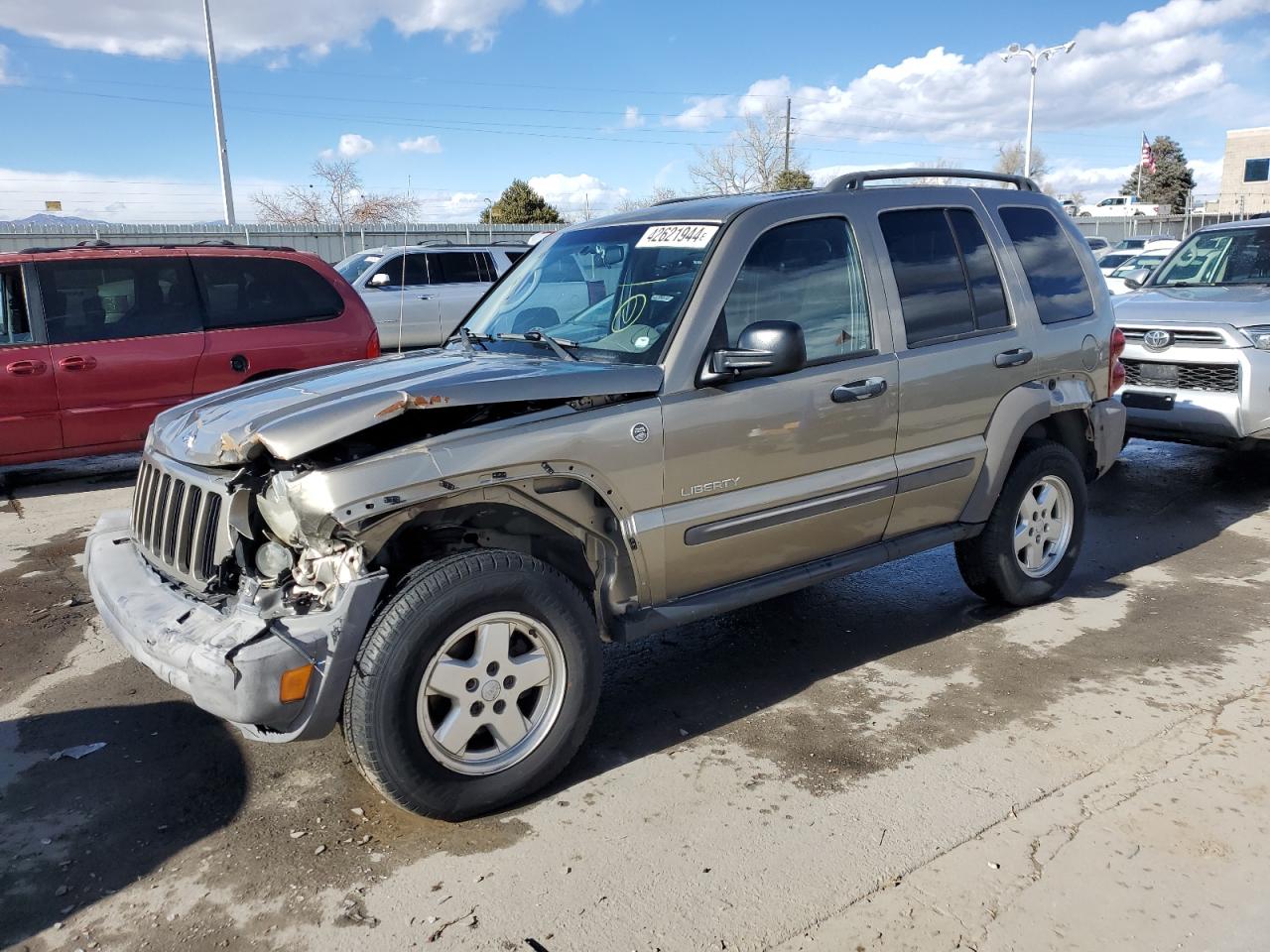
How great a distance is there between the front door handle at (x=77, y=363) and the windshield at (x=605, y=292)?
14.0ft

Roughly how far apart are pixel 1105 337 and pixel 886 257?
1720 mm

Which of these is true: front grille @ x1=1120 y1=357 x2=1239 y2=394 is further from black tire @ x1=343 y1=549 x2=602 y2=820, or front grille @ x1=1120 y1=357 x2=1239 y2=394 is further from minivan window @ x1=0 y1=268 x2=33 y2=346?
minivan window @ x1=0 y1=268 x2=33 y2=346

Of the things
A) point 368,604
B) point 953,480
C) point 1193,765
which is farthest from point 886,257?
point 368,604

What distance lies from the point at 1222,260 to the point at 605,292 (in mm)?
6755

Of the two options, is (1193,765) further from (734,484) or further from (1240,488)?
(1240,488)

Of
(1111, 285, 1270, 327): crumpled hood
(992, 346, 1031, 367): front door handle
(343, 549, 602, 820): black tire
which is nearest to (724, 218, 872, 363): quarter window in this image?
(992, 346, 1031, 367): front door handle

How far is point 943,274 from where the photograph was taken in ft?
14.7

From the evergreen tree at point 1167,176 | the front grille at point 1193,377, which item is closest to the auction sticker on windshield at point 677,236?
the front grille at point 1193,377

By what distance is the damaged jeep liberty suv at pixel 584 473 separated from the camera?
2963 mm

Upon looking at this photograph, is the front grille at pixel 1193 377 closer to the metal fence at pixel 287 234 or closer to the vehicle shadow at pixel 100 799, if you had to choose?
the vehicle shadow at pixel 100 799

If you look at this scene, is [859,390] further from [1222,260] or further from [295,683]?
[1222,260]

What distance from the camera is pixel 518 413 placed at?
327 cm

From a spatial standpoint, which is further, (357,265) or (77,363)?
(357,265)

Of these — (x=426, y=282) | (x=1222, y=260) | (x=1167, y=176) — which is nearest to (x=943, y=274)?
(x=1222, y=260)
